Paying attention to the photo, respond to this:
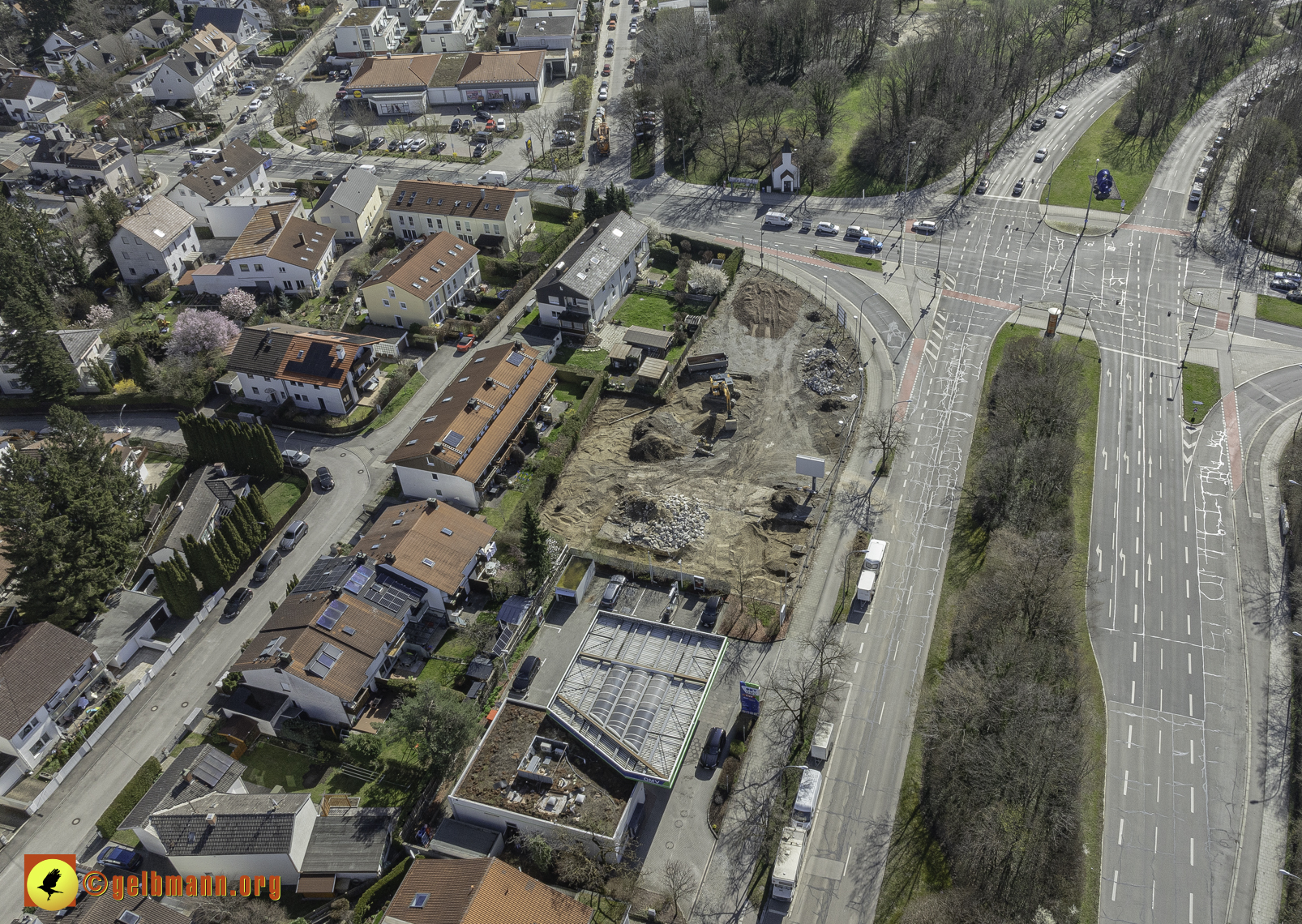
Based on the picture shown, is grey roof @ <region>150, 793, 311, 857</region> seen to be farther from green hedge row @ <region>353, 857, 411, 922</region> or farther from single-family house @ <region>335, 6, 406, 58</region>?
single-family house @ <region>335, 6, 406, 58</region>

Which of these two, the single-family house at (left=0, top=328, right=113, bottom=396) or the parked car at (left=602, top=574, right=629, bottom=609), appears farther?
the single-family house at (left=0, top=328, right=113, bottom=396)

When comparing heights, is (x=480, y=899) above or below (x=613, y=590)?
below

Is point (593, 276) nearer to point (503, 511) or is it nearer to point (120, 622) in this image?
point (503, 511)

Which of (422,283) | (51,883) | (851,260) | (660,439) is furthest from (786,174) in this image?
(51,883)

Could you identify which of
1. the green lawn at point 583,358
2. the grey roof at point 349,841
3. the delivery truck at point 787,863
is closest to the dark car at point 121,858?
the grey roof at point 349,841

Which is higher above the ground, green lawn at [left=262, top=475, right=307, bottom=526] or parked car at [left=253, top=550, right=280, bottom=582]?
green lawn at [left=262, top=475, right=307, bottom=526]

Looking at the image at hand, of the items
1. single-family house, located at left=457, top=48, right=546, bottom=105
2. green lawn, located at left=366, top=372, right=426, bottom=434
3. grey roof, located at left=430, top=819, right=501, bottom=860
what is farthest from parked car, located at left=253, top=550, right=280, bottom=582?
single-family house, located at left=457, top=48, right=546, bottom=105

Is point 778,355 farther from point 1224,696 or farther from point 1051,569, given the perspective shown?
point 1224,696

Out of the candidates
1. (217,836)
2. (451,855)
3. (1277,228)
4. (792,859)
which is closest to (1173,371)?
(1277,228)
